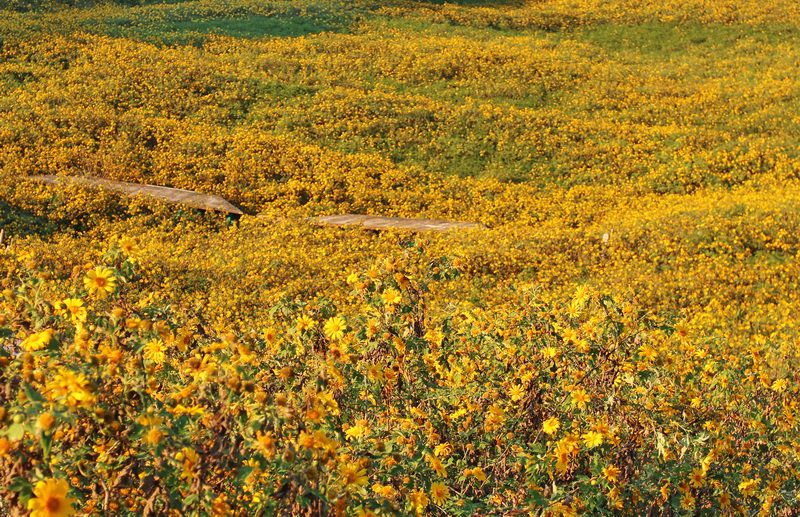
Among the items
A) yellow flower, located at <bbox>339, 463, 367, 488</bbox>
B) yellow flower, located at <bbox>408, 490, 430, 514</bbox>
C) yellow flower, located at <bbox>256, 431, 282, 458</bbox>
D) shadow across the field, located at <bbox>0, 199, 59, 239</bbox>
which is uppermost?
yellow flower, located at <bbox>256, 431, 282, 458</bbox>

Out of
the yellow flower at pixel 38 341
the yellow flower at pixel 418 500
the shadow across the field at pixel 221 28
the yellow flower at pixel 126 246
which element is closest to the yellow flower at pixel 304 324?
the yellow flower at pixel 126 246

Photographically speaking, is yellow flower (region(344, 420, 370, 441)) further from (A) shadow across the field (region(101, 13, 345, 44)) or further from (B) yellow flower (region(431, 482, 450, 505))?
(A) shadow across the field (region(101, 13, 345, 44))

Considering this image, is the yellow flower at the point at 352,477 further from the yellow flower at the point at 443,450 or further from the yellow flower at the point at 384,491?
the yellow flower at the point at 443,450

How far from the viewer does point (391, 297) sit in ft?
15.2

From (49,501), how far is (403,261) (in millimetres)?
3023

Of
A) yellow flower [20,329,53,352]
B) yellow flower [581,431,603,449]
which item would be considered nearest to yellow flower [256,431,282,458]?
yellow flower [20,329,53,352]

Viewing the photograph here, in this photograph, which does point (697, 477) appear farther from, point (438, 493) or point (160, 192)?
point (160, 192)

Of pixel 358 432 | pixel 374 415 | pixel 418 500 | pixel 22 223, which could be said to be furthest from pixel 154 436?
pixel 22 223

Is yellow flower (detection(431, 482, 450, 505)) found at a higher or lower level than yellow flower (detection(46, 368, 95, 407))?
lower

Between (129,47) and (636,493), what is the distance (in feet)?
92.3

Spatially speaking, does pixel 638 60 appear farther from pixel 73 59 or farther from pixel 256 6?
pixel 73 59

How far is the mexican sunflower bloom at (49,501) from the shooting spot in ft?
7.55

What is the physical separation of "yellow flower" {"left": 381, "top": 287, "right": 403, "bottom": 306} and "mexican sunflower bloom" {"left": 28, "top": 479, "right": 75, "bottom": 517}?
2.47m

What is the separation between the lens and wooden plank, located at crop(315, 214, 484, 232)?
655 inches
